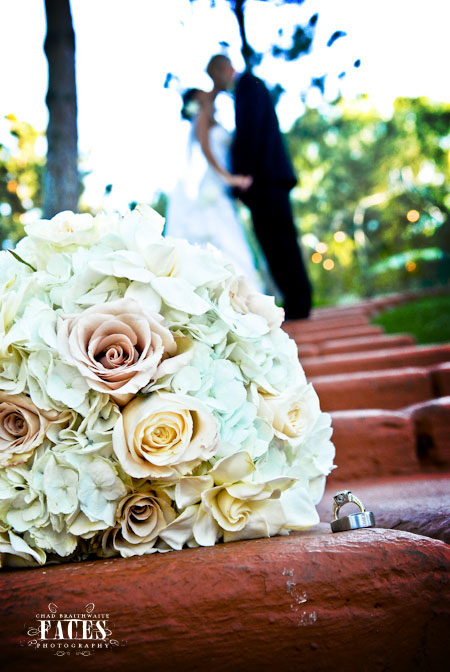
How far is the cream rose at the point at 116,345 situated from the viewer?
2.65 feet

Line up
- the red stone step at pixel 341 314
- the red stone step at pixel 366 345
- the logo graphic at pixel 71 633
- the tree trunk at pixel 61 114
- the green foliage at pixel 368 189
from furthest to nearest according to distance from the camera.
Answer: the green foliage at pixel 368 189
the red stone step at pixel 341 314
the red stone step at pixel 366 345
the tree trunk at pixel 61 114
the logo graphic at pixel 71 633

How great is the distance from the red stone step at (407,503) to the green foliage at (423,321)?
2894mm

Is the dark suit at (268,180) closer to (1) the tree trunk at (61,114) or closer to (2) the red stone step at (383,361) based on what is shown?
(2) the red stone step at (383,361)

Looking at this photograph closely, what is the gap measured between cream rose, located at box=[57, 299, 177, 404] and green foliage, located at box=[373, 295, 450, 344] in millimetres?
3670

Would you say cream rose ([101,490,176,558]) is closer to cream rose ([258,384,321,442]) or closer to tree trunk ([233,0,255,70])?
cream rose ([258,384,321,442])

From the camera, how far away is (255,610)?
2.33 feet

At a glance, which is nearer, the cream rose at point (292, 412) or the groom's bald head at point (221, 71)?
the cream rose at point (292, 412)

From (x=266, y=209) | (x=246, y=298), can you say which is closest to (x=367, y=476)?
(x=246, y=298)

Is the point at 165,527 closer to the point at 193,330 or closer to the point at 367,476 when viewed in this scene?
the point at 193,330

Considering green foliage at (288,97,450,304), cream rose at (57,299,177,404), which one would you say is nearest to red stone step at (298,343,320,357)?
cream rose at (57,299,177,404)

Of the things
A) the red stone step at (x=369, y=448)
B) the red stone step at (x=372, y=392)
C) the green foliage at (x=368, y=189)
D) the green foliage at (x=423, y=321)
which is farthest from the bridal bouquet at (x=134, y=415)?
the green foliage at (x=368, y=189)

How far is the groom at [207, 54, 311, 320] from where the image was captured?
3691mm

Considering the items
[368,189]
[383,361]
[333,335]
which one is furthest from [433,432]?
[368,189]

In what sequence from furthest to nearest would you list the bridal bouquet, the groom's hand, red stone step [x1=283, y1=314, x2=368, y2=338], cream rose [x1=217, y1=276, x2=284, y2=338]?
red stone step [x1=283, y1=314, x2=368, y2=338], the groom's hand, cream rose [x1=217, y1=276, x2=284, y2=338], the bridal bouquet
